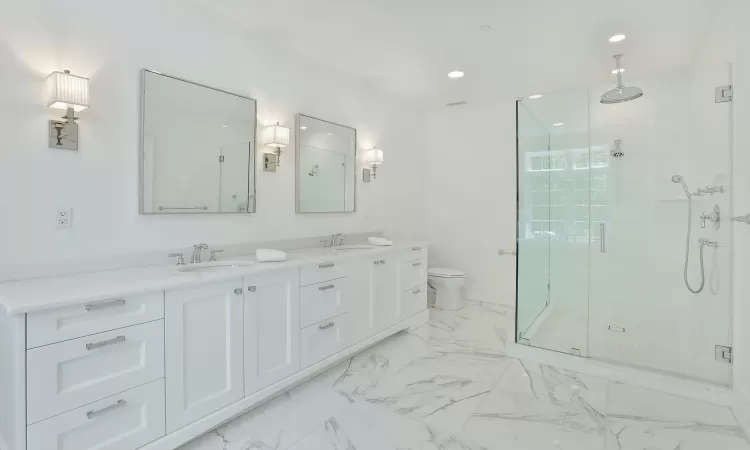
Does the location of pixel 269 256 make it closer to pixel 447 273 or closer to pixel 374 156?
pixel 374 156

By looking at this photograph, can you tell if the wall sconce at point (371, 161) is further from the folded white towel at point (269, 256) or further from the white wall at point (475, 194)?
the folded white towel at point (269, 256)

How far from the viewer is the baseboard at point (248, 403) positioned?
5.37ft

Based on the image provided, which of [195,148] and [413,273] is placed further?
[413,273]

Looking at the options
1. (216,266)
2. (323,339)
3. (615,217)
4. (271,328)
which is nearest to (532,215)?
(615,217)

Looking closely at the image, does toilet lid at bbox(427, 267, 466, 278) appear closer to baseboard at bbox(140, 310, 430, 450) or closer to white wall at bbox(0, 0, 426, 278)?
baseboard at bbox(140, 310, 430, 450)

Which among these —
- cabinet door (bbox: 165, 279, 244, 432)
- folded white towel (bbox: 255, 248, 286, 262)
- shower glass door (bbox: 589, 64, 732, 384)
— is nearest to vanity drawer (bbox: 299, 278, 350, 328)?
folded white towel (bbox: 255, 248, 286, 262)

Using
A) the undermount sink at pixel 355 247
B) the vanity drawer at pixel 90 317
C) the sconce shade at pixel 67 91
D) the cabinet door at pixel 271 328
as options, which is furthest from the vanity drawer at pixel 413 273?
the sconce shade at pixel 67 91

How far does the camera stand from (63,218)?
1.73 m

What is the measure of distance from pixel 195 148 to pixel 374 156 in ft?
5.75

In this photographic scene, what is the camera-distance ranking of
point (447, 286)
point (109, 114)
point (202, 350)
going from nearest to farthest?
point (202, 350) → point (109, 114) → point (447, 286)

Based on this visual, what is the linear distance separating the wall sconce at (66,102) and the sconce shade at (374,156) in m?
2.28

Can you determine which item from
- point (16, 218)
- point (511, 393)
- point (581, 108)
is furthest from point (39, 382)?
point (581, 108)

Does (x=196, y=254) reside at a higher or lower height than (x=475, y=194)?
lower

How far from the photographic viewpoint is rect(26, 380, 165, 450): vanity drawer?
4.28 feet
